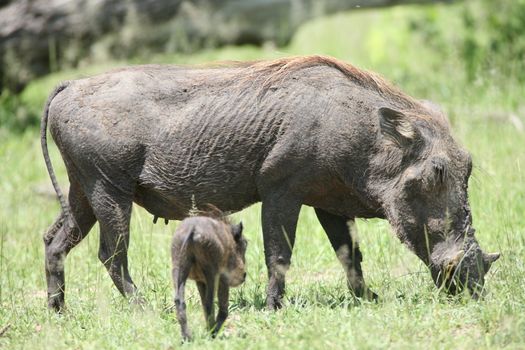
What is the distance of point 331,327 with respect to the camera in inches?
198

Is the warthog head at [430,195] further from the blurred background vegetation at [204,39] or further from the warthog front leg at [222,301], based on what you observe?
the blurred background vegetation at [204,39]

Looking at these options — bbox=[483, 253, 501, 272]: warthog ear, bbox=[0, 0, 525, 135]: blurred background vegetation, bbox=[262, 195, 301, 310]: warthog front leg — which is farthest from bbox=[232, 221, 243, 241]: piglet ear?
bbox=[0, 0, 525, 135]: blurred background vegetation

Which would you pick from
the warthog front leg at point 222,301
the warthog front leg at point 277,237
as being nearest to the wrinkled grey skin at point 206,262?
the warthog front leg at point 222,301

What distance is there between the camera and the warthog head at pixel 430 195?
220 inches

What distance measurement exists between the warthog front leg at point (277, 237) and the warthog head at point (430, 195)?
526 millimetres

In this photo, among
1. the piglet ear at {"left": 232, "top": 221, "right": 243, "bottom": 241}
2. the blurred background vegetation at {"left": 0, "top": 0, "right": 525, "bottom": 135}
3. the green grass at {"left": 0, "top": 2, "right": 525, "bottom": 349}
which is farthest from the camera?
the blurred background vegetation at {"left": 0, "top": 0, "right": 525, "bottom": 135}

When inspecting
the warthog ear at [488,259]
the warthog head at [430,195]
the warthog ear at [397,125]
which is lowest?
the warthog ear at [488,259]

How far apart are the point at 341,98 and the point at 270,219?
0.80 metres

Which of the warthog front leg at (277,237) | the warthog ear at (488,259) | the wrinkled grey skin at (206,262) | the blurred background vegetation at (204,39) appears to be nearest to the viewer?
the wrinkled grey skin at (206,262)

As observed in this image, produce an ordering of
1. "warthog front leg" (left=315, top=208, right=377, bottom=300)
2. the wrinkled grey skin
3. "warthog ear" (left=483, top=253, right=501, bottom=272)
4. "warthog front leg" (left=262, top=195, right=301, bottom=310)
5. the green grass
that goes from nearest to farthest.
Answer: the wrinkled grey skin < the green grass < "warthog ear" (left=483, top=253, right=501, bottom=272) < "warthog front leg" (left=262, top=195, right=301, bottom=310) < "warthog front leg" (left=315, top=208, right=377, bottom=300)

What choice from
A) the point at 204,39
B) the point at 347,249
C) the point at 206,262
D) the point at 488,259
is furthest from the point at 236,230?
the point at 204,39

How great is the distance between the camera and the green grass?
16.2 ft

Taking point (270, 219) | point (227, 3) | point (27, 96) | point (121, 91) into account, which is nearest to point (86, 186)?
point (121, 91)

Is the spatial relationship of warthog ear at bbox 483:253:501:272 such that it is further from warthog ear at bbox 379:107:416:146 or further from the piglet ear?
the piglet ear
